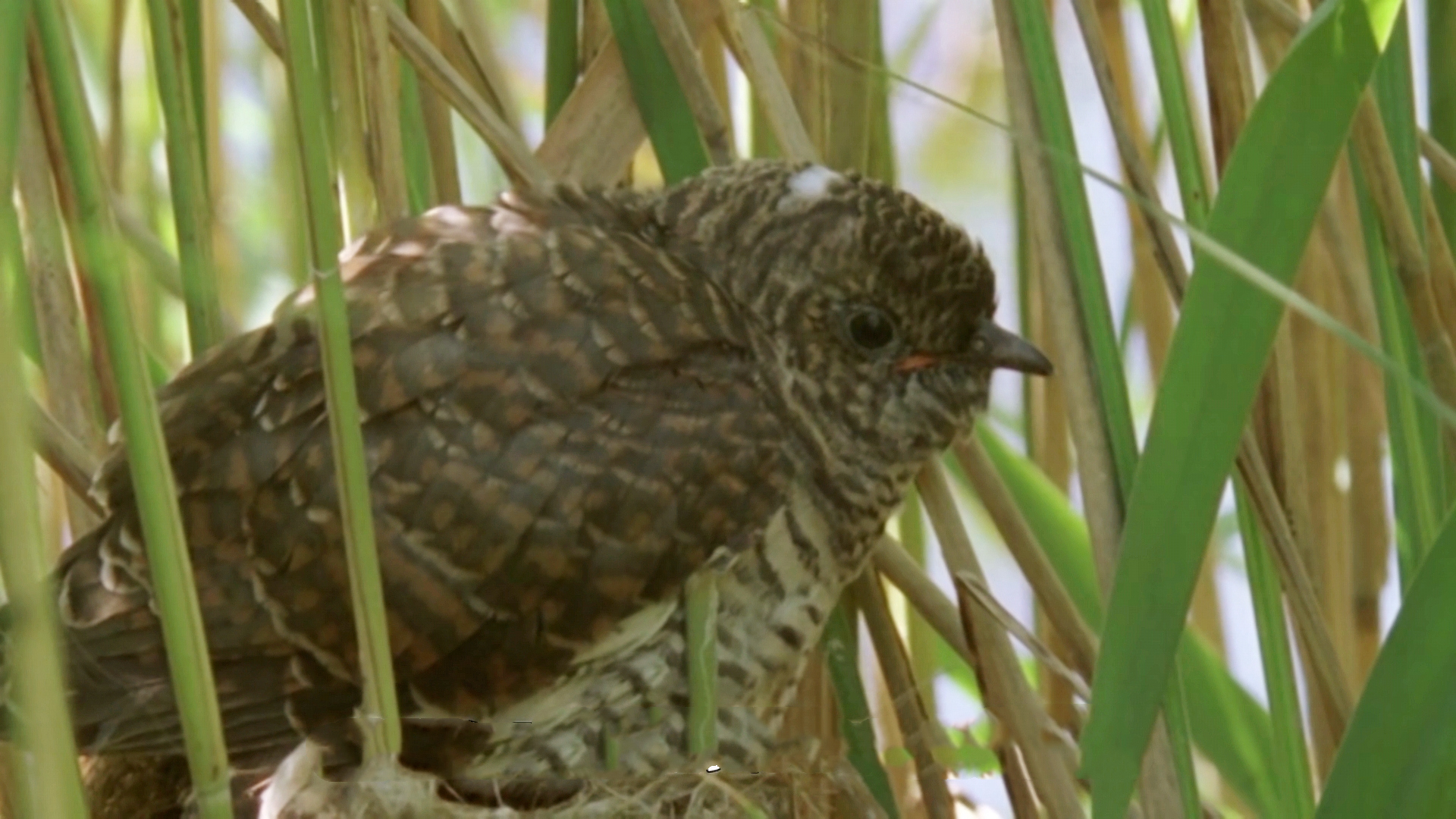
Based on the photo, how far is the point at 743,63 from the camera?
1191mm

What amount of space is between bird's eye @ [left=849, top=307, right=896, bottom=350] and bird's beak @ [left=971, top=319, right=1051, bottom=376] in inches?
2.5

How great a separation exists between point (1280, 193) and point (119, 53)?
83cm

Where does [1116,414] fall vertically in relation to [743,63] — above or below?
below

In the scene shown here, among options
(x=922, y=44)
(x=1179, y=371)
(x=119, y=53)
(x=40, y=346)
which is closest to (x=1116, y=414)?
(x=1179, y=371)

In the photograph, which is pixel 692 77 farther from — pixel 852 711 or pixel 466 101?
pixel 852 711

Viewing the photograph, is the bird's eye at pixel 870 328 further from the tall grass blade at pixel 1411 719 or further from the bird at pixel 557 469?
the tall grass blade at pixel 1411 719

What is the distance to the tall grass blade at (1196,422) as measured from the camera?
0.83 meters

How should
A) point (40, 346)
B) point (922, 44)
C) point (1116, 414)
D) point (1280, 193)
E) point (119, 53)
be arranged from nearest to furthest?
point (1280, 193) → point (1116, 414) → point (40, 346) → point (119, 53) → point (922, 44)

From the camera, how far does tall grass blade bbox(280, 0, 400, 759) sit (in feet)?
2.26

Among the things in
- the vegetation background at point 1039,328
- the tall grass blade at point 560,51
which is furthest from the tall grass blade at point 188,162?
the tall grass blade at point 560,51

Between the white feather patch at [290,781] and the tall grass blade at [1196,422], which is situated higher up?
the tall grass blade at [1196,422]

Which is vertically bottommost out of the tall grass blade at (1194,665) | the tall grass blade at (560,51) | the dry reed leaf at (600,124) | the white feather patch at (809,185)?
the tall grass blade at (1194,665)

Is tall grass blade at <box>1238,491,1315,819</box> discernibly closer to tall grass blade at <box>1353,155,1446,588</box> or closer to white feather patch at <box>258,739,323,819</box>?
tall grass blade at <box>1353,155,1446,588</box>

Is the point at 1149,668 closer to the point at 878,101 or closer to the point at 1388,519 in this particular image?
the point at 878,101
